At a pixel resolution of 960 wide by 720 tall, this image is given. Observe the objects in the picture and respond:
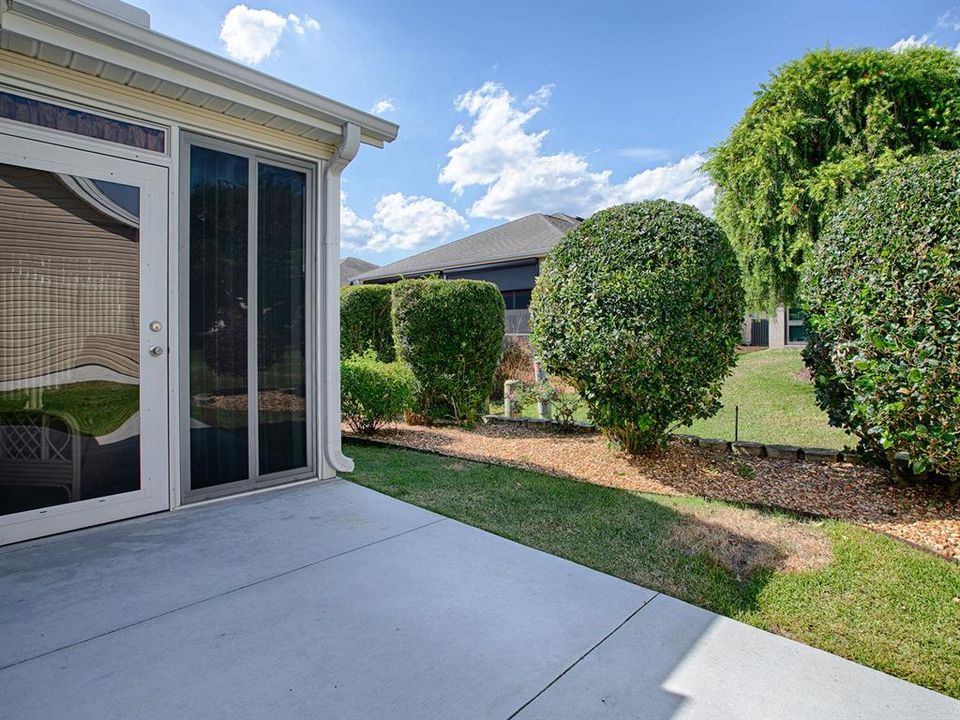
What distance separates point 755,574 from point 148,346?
3.94 meters

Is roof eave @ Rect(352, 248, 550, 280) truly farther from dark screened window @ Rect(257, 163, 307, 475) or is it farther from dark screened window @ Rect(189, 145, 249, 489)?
dark screened window @ Rect(189, 145, 249, 489)

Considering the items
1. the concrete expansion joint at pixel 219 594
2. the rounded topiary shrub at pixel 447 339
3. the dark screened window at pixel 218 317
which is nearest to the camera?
the concrete expansion joint at pixel 219 594

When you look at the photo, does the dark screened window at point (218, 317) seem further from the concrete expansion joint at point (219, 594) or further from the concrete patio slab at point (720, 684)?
the concrete patio slab at point (720, 684)

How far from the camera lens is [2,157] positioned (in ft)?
9.47

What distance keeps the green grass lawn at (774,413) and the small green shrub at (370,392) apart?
3.72m

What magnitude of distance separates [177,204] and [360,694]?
129 inches

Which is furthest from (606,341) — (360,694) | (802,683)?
(360,694)

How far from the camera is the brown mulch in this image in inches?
134

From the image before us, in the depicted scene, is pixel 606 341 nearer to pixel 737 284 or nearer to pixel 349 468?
pixel 737 284

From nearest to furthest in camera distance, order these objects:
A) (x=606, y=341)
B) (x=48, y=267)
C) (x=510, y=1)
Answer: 1. (x=48, y=267)
2. (x=606, y=341)
3. (x=510, y=1)

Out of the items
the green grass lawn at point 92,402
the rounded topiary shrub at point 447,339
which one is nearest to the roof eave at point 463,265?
the rounded topiary shrub at point 447,339

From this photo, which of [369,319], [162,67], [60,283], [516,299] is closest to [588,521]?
[60,283]

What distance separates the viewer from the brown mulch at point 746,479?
134 inches

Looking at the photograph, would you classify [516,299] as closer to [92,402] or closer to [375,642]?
[92,402]
